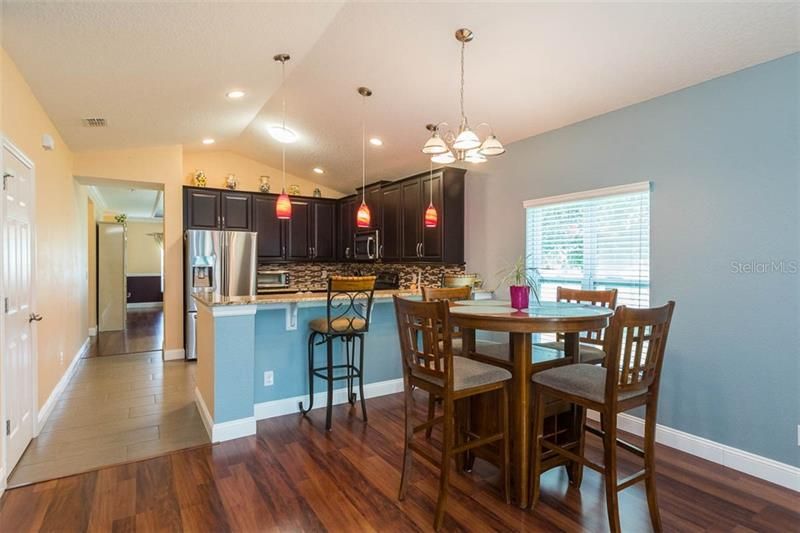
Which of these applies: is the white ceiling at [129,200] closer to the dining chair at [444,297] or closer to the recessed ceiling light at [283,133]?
the recessed ceiling light at [283,133]

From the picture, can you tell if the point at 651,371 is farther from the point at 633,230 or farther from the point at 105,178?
the point at 105,178

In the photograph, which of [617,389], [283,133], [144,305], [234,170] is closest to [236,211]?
[234,170]

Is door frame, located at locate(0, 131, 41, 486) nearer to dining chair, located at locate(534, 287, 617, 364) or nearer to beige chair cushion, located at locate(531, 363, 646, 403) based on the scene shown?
beige chair cushion, located at locate(531, 363, 646, 403)

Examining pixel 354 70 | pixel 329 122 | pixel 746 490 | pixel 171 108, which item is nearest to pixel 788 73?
pixel 746 490

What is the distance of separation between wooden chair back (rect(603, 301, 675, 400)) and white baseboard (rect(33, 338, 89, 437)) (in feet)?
12.7

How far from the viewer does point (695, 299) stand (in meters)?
2.79

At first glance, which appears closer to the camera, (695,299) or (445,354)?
(445,354)

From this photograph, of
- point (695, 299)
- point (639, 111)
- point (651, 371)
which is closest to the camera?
point (651, 371)

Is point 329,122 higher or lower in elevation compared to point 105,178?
higher

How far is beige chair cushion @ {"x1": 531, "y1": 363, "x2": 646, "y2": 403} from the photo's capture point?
1.96 meters

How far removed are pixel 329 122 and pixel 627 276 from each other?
10.8 feet

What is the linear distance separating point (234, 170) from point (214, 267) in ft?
5.59

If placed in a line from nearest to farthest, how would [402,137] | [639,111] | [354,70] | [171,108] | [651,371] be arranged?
1. [651,371]
2. [639,111]
3. [354,70]
4. [171,108]
5. [402,137]

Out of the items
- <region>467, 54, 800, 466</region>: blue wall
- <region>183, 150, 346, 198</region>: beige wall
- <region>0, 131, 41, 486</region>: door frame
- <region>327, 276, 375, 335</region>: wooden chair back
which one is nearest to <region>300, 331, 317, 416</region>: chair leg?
<region>327, 276, 375, 335</region>: wooden chair back
